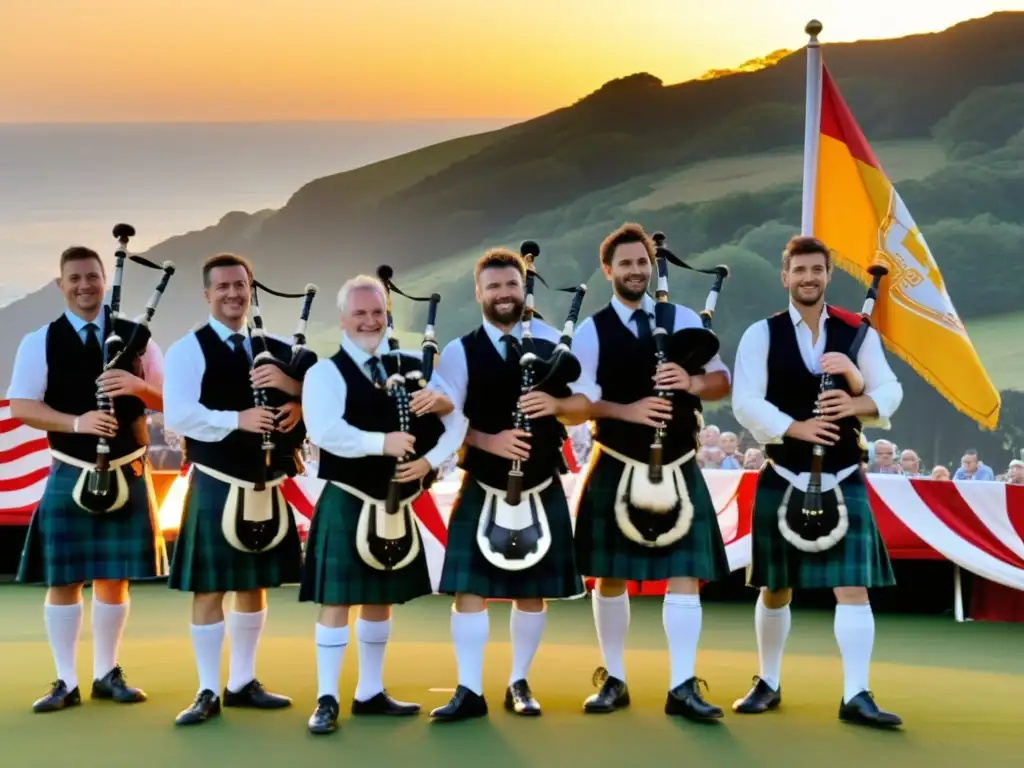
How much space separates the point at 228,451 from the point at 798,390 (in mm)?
1730

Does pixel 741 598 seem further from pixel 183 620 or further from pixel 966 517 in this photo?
pixel 183 620

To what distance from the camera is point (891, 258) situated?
6.07 metres

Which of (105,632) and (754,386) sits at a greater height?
(754,386)

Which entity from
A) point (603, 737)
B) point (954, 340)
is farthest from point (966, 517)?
point (603, 737)

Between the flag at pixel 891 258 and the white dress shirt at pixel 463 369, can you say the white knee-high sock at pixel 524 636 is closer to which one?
the white dress shirt at pixel 463 369

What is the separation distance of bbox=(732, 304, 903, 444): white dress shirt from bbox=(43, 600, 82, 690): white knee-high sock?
2204mm

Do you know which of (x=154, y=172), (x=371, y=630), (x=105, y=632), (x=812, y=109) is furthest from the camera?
(x=154, y=172)

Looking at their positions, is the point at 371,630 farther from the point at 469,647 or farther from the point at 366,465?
the point at 366,465

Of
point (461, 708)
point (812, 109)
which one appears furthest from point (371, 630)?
point (812, 109)

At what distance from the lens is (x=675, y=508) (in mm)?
4215

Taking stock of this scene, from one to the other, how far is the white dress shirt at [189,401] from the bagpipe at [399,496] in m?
0.49

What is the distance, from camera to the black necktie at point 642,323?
4301 mm

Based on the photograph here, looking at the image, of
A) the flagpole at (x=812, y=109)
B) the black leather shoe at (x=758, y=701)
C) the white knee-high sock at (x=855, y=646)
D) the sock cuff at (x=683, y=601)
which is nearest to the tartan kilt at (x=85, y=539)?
the sock cuff at (x=683, y=601)

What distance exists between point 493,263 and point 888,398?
1.25 meters
